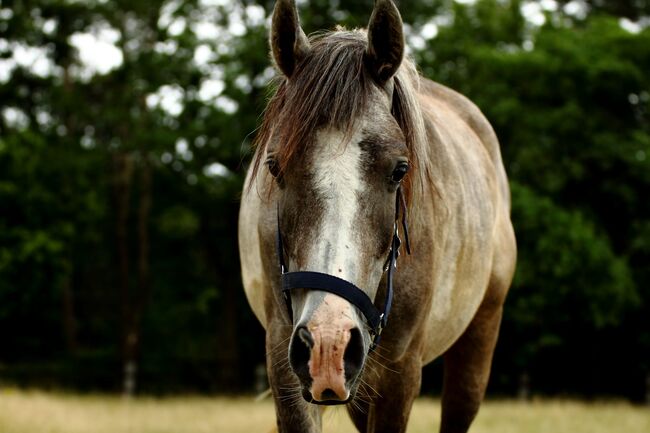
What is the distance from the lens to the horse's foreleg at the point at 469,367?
501 centimetres

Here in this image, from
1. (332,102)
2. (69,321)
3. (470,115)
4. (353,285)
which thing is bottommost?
(69,321)

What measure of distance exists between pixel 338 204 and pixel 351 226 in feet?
0.27

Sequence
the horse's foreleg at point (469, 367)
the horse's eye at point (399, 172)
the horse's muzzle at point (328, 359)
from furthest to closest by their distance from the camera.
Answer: the horse's foreleg at point (469, 367)
the horse's eye at point (399, 172)
the horse's muzzle at point (328, 359)

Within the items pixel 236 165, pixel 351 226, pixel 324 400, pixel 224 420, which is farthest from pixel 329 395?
pixel 236 165

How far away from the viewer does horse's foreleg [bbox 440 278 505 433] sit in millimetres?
5008

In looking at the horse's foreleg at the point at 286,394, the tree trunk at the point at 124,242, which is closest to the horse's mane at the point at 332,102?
the horse's foreleg at the point at 286,394

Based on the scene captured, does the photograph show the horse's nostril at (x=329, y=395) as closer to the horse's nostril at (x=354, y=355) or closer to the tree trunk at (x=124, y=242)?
the horse's nostril at (x=354, y=355)

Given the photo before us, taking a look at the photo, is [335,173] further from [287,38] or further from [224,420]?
[224,420]

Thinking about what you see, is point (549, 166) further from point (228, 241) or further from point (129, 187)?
point (129, 187)

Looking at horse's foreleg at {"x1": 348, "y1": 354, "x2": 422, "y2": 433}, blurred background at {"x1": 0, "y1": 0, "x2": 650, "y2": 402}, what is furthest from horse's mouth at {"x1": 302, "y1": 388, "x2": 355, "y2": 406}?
blurred background at {"x1": 0, "y1": 0, "x2": 650, "y2": 402}

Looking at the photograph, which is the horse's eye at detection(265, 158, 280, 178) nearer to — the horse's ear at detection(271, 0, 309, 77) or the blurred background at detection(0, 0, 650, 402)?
the horse's ear at detection(271, 0, 309, 77)

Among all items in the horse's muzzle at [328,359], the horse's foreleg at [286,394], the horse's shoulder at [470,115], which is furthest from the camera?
the horse's shoulder at [470,115]

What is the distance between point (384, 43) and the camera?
311 cm

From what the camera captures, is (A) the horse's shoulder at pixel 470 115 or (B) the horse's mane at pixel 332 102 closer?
(B) the horse's mane at pixel 332 102
